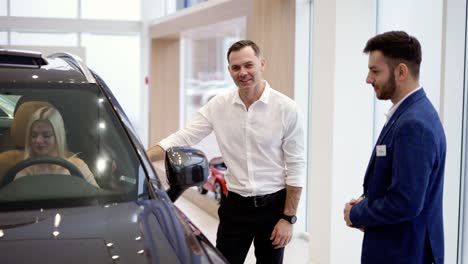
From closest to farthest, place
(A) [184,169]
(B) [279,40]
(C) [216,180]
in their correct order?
1. (A) [184,169]
2. (B) [279,40]
3. (C) [216,180]

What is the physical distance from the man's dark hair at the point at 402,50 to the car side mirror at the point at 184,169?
2.66 feet

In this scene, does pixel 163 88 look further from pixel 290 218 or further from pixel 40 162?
pixel 40 162

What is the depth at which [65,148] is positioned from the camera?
2.29 metres

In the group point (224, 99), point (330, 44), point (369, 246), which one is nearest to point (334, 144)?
point (330, 44)

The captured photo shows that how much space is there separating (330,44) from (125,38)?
790 cm

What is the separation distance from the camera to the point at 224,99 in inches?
120

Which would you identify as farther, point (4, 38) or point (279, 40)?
point (4, 38)

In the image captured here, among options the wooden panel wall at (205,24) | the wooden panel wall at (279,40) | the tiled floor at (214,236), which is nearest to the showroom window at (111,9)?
the wooden panel wall at (205,24)

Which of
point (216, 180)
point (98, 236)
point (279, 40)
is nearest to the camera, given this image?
point (98, 236)

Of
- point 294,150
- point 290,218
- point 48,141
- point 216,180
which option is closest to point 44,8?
point 216,180

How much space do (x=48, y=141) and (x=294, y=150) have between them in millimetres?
1149

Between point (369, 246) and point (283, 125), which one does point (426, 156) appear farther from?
point (283, 125)

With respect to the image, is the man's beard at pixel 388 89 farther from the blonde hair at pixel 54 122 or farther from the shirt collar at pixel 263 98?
the blonde hair at pixel 54 122

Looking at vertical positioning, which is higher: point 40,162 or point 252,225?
point 40,162
